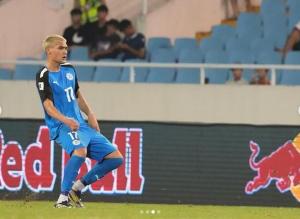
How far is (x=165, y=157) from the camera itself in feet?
52.3

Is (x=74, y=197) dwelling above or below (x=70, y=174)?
below

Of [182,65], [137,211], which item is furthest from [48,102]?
[182,65]

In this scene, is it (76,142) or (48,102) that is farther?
(76,142)

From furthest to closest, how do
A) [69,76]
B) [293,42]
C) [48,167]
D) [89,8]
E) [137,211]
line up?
1. [89,8]
2. [293,42]
3. [48,167]
4. [137,211]
5. [69,76]

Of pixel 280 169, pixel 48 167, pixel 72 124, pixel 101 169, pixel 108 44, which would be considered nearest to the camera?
pixel 72 124

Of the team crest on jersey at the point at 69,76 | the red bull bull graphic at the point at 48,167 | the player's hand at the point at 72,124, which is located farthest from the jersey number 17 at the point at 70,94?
the red bull bull graphic at the point at 48,167

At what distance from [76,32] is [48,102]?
7.74 meters

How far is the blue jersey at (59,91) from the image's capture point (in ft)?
39.6

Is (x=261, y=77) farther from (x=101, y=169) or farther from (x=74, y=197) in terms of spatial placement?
(x=74, y=197)

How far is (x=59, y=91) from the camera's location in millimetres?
12141

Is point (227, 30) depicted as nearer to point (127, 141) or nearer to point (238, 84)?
point (238, 84)

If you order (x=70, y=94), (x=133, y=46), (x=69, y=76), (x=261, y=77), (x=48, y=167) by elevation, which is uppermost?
(x=133, y=46)

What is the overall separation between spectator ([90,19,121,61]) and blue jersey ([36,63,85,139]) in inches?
268

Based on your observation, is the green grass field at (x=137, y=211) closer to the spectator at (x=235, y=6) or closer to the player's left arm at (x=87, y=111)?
the player's left arm at (x=87, y=111)
